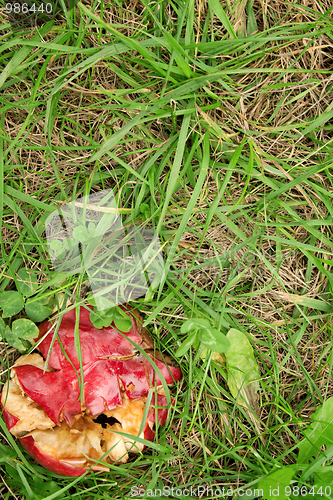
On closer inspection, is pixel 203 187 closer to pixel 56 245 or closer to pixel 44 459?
pixel 56 245

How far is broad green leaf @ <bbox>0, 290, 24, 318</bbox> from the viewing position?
2293 millimetres

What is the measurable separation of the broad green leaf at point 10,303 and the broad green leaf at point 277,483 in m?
1.88

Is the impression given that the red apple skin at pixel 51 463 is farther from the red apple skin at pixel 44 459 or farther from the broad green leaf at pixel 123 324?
the broad green leaf at pixel 123 324

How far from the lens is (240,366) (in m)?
2.40

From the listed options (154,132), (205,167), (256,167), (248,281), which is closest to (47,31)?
(154,132)

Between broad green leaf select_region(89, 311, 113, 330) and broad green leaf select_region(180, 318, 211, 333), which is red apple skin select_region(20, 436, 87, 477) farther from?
broad green leaf select_region(180, 318, 211, 333)

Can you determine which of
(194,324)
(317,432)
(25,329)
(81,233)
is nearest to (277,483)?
(317,432)

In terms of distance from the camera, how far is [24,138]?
7.57 ft

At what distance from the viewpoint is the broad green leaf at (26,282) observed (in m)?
2.34

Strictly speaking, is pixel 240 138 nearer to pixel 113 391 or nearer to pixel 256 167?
pixel 256 167

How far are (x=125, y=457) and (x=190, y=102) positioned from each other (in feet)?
7.34

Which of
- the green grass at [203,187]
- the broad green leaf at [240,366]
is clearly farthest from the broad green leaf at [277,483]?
the broad green leaf at [240,366]

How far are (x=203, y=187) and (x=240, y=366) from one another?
47.8 inches

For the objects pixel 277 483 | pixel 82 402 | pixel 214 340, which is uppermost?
pixel 214 340
